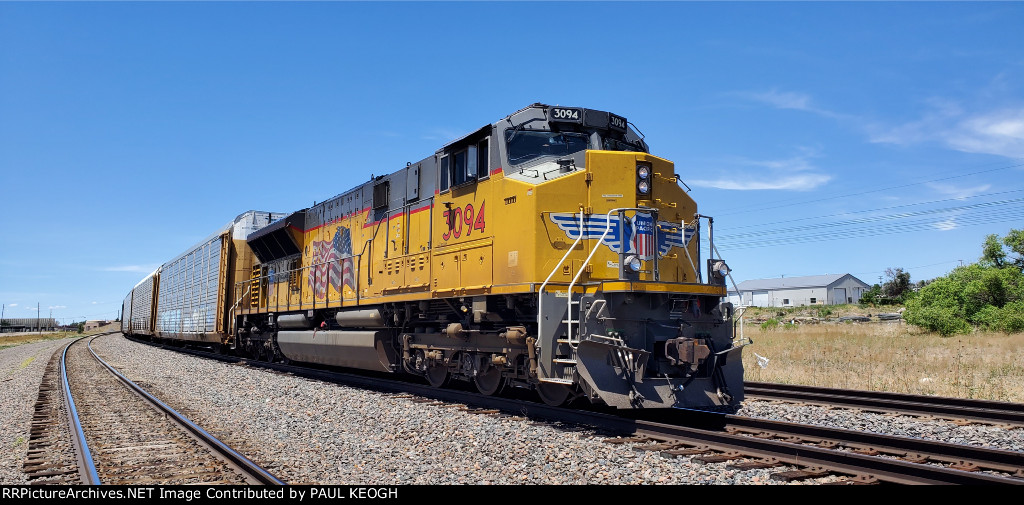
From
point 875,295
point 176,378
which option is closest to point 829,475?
point 176,378

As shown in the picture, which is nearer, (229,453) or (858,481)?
(858,481)

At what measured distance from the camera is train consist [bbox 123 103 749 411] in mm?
7035

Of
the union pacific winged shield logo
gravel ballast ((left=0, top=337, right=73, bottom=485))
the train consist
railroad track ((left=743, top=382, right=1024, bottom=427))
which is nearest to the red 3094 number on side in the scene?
the train consist

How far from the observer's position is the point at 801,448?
5.20 meters

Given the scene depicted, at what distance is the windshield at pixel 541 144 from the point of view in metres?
8.11

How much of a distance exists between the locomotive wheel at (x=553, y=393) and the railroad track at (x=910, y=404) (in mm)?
3297

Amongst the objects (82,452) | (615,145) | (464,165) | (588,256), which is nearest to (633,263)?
(588,256)

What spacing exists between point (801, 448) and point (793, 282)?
85663mm

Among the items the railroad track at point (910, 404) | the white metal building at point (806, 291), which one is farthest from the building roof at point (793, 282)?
the railroad track at point (910, 404)

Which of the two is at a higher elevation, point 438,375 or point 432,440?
point 438,375

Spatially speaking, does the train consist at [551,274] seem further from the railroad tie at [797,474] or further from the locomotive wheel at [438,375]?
the railroad tie at [797,474]

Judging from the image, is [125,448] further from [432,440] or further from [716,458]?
[716,458]

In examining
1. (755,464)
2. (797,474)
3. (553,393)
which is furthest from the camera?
(553,393)
